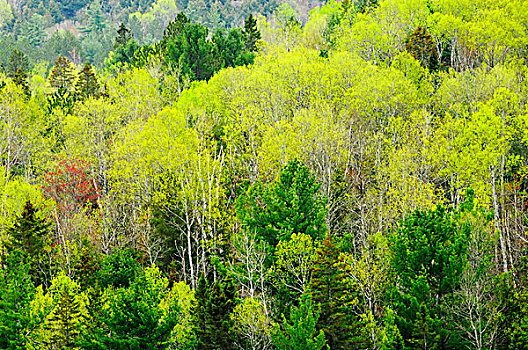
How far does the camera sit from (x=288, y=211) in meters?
30.3

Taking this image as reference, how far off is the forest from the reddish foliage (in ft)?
0.89

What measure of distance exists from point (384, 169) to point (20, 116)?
32.5 metres

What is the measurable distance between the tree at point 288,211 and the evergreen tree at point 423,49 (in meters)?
22.9

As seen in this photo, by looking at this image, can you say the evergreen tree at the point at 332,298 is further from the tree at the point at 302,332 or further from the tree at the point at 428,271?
the tree at the point at 428,271

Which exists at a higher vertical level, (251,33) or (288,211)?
(251,33)

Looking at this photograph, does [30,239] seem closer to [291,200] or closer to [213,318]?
[213,318]

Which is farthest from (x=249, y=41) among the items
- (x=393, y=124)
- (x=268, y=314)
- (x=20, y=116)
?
(x=268, y=314)

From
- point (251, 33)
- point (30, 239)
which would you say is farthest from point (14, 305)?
point (251, 33)

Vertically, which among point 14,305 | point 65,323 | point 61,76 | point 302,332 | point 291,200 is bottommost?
point 302,332

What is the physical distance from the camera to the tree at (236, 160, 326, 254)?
30.2 m

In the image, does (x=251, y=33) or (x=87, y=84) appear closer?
(x=87, y=84)

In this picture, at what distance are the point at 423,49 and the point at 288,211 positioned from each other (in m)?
26.7

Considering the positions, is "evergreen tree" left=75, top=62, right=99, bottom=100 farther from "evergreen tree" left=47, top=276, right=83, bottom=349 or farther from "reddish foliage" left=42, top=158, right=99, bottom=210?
"evergreen tree" left=47, top=276, right=83, bottom=349

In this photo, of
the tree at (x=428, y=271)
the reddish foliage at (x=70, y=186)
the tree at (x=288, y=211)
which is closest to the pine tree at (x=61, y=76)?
the reddish foliage at (x=70, y=186)
